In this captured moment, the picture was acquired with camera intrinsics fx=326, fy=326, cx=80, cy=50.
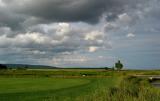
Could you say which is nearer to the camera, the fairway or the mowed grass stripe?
the fairway

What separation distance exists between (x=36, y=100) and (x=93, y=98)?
18787mm

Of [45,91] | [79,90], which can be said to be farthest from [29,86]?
[79,90]

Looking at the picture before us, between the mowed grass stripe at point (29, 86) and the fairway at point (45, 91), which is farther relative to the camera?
the mowed grass stripe at point (29, 86)

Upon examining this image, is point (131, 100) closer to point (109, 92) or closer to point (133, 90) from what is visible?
point (109, 92)

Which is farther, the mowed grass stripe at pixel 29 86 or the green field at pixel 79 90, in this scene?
the mowed grass stripe at pixel 29 86

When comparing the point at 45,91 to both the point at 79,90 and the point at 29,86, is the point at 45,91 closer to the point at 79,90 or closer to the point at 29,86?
the point at 79,90

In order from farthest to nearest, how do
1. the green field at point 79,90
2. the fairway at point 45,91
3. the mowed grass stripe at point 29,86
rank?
the mowed grass stripe at point 29,86, the fairway at point 45,91, the green field at point 79,90

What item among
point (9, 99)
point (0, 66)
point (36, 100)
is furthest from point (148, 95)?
point (0, 66)

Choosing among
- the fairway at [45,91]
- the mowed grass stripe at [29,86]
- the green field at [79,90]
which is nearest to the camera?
the green field at [79,90]

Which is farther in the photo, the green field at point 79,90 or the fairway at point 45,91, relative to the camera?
the fairway at point 45,91

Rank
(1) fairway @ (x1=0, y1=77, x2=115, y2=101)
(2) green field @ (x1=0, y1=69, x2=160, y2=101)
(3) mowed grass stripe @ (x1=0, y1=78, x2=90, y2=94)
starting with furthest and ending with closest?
(3) mowed grass stripe @ (x1=0, y1=78, x2=90, y2=94) < (1) fairway @ (x1=0, y1=77, x2=115, y2=101) < (2) green field @ (x1=0, y1=69, x2=160, y2=101)

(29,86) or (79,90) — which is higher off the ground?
(29,86)

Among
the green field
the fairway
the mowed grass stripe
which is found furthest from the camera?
the mowed grass stripe

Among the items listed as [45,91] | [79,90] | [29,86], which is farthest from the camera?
[29,86]
